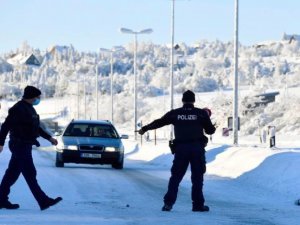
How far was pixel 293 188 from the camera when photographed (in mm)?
18828

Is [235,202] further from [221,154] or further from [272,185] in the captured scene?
[221,154]

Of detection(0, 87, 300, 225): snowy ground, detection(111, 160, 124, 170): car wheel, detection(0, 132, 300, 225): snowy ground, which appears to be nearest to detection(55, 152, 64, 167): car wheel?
detection(111, 160, 124, 170): car wheel

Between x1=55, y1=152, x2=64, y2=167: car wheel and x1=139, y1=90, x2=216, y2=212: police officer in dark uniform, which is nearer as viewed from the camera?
x1=139, y1=90, x2=216, y2=212: police officer in dark uniform

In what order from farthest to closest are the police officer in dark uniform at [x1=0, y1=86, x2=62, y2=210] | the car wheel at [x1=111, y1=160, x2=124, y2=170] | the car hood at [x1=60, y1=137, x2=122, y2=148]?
the car wheel at [x1=111, y1=160, x2=124, y2=170] < the car hood at [x1=60, y1=137, x2=122, y2=148] < the police officer in dark uniform at [x1=0, y1=86, x2=62, y2=210]

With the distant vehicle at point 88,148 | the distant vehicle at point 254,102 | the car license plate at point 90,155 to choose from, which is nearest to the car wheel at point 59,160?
the distant vehicle at point 88,148

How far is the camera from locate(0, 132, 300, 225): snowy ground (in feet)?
42.7

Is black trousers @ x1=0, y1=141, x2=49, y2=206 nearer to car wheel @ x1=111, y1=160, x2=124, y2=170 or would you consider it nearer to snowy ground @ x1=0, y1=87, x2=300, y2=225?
snowy ground @ x1=0, y1=87, x2=300, y2=225

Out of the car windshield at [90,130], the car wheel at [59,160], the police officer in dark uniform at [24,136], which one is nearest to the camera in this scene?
the police officer in dark uniform at [24,136]

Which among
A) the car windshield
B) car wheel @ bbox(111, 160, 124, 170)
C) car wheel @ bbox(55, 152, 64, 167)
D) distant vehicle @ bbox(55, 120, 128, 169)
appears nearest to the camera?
distant vehicle @ bbox(55, 120, 128, 169)

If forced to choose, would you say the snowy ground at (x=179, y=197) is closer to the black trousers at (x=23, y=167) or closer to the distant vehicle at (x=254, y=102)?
the black trousers at (x=23, y=167)

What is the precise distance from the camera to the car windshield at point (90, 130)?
30.0 m

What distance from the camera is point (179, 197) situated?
682 inches

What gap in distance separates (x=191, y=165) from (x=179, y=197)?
10.3 ft

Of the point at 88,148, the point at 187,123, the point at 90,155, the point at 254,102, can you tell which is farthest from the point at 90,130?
the point at 254,102
